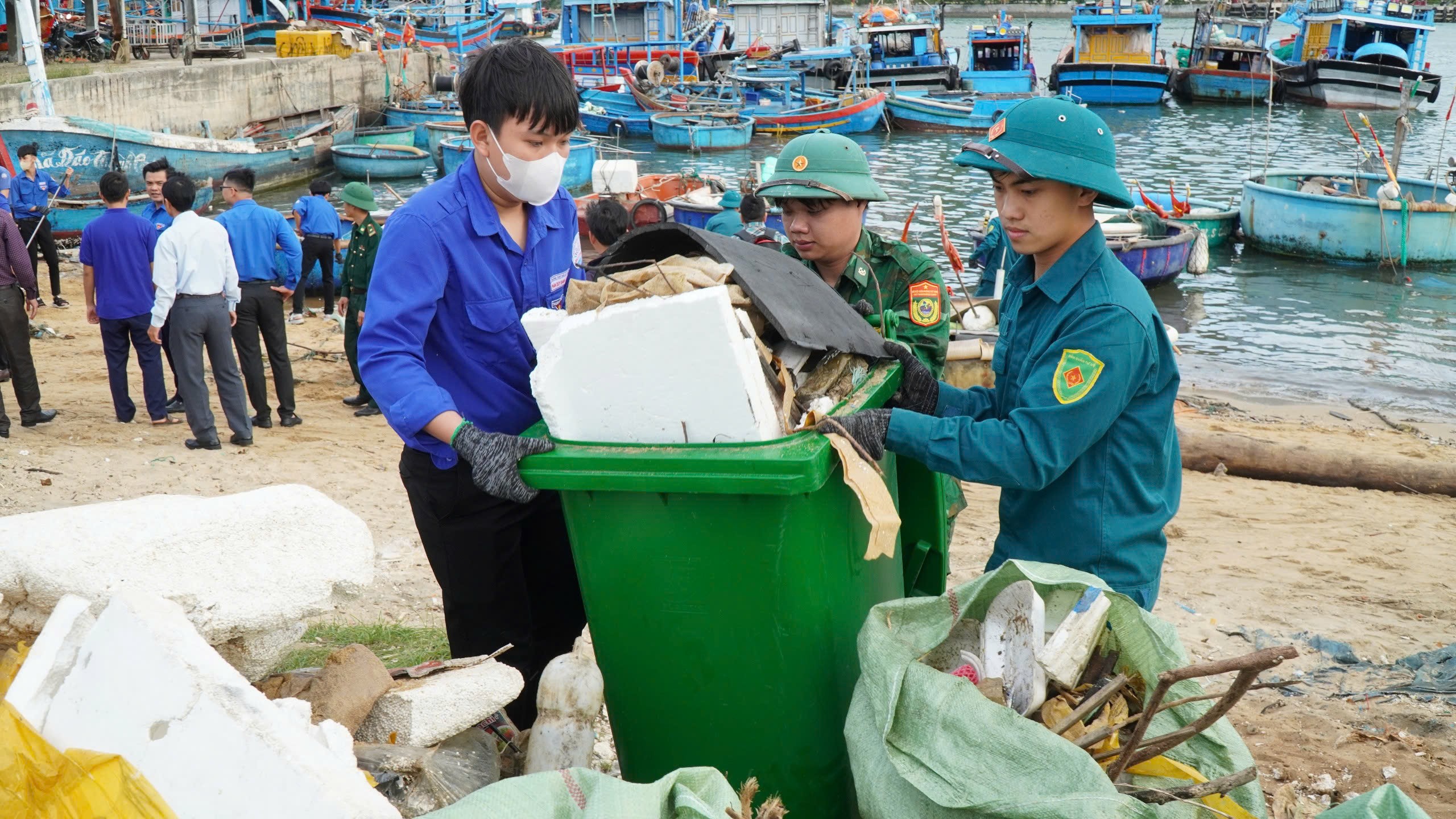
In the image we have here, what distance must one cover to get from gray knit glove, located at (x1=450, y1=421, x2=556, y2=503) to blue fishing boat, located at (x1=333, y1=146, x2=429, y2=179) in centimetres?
2195

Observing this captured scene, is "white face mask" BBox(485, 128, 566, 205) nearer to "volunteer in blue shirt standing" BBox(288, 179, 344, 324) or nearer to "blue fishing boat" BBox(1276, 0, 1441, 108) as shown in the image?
"volunteer in blue shirt standing" BBox(288, 179, 344, 324)

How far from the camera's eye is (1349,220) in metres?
15.9

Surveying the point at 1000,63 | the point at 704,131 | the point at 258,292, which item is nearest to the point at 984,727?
the point at 258,292

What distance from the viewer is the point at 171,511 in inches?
94.2

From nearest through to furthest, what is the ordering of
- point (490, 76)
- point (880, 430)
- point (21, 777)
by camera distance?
point (21, 777)
point (880, 430)
point (490, 76)

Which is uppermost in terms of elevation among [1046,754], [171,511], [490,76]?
[490,76]

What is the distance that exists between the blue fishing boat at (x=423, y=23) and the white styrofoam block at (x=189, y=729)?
36.7 metres

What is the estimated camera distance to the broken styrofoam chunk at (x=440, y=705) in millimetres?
2428

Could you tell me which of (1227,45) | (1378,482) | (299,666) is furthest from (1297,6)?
(299,666)

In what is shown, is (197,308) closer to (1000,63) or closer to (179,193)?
(179,193)

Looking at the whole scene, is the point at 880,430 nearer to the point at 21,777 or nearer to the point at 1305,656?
the point at 21,777

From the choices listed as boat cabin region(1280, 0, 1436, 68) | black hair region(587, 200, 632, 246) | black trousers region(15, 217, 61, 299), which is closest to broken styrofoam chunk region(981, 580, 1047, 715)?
black hair region(587, 200, 632, 246)

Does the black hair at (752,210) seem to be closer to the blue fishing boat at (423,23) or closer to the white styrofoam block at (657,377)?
the white styrofoam block at (657,377)

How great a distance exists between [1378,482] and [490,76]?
6.85 m
